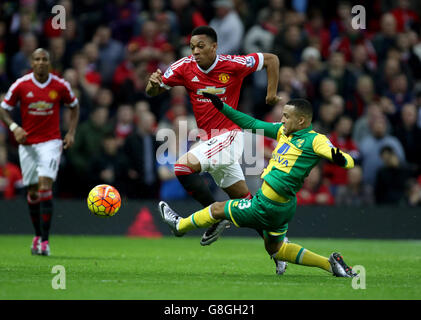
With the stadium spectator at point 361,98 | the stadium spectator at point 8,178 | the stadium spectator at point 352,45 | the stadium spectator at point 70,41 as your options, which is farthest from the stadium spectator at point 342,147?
the stadium spectator at point 8,178

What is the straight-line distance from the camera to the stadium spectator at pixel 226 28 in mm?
16797

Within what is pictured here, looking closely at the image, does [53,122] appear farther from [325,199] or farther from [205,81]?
[325,199]

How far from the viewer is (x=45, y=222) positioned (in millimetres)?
11508

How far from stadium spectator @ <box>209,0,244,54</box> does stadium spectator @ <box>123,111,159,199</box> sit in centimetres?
236

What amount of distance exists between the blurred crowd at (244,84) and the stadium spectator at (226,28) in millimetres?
24

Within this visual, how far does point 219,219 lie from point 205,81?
187cm

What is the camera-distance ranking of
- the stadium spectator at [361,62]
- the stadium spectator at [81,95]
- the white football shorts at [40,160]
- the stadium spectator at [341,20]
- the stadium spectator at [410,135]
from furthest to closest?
the stadium spectator at [341,20], the stadium spectator at [361,62], the stadium spectator at [410,135], the stadium spectator at [81,95], the white football shorts at [40,160]

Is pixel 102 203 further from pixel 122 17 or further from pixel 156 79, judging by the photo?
pixel 122 17

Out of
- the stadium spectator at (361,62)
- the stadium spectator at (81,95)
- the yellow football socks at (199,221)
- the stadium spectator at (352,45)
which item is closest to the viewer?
the yellow football socks at (199,221)

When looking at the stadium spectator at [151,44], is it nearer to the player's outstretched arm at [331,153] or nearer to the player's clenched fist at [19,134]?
the player's clenched fist at [19,134]

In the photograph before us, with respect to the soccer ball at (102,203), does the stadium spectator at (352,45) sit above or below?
above

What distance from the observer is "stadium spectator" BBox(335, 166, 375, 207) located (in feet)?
50.9

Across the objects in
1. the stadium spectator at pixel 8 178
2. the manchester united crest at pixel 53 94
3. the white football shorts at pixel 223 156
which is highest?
the manchester united crest at pixel 53 94

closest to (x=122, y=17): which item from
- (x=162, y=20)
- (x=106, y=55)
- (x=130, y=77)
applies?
(x=162, y=20)
